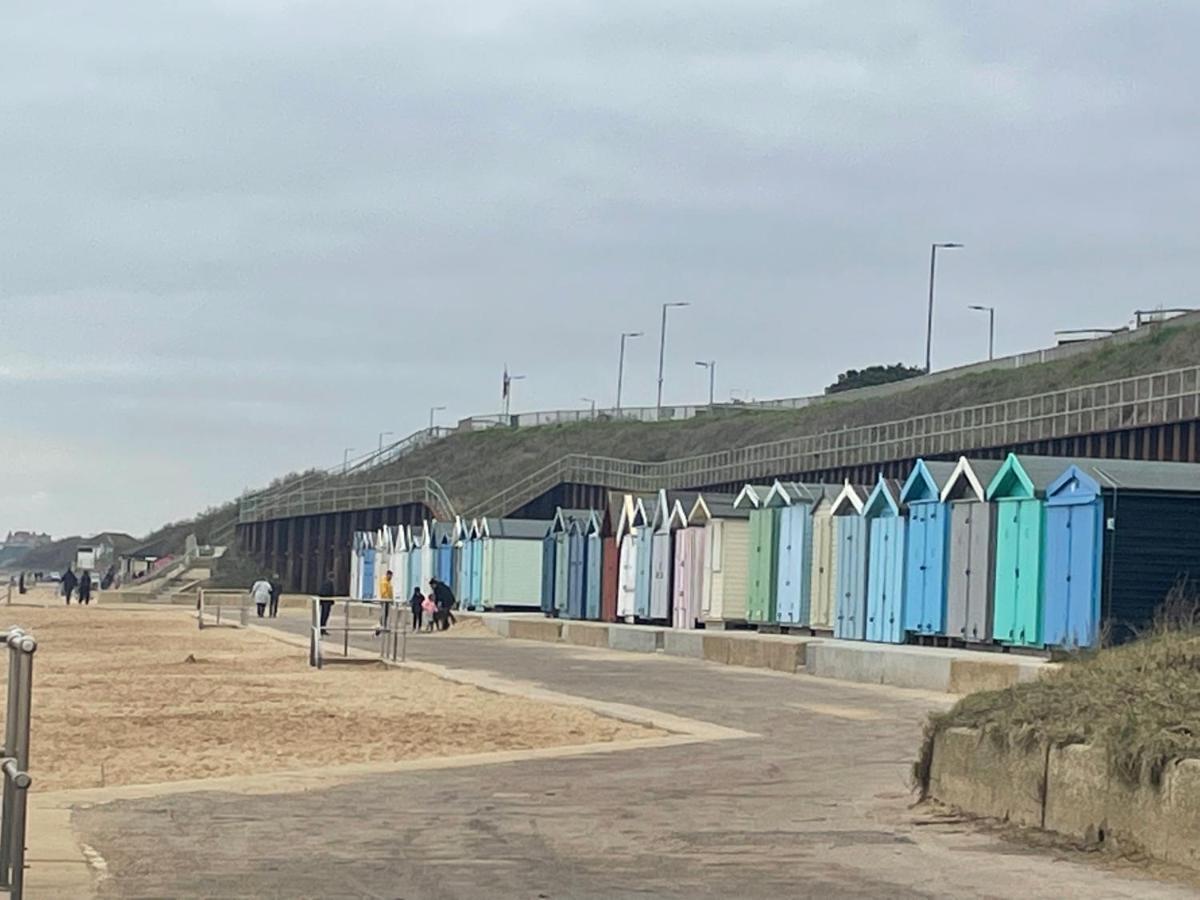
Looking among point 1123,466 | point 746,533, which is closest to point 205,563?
point 746,533

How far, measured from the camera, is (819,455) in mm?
57250

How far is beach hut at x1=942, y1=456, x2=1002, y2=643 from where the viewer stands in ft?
92.9

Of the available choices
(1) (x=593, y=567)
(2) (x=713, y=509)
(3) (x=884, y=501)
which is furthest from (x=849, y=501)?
(1) (x=593, y=567)

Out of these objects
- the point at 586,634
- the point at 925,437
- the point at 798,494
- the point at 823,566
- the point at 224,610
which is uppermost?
the point at 925,437

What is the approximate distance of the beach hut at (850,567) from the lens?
108ft

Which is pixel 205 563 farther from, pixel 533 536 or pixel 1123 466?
pixel 1123 466

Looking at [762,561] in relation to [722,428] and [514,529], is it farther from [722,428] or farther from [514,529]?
[722,428]

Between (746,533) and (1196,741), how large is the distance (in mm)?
30628

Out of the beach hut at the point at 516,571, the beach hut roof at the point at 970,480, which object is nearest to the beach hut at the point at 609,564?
the beach hut at the point at 516,571

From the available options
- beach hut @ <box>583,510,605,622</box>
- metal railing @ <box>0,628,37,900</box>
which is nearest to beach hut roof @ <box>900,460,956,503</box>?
beach hut @ <box>583,510,605,622</box>

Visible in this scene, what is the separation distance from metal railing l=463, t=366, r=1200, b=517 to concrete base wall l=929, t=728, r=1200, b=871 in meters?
28.9

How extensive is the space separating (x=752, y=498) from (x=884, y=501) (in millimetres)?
6775

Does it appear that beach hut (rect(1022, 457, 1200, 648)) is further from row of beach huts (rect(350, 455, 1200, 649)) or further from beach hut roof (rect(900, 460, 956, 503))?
beach hut roof (rect(900, 460, 956, 503))

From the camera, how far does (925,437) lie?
52031mm
